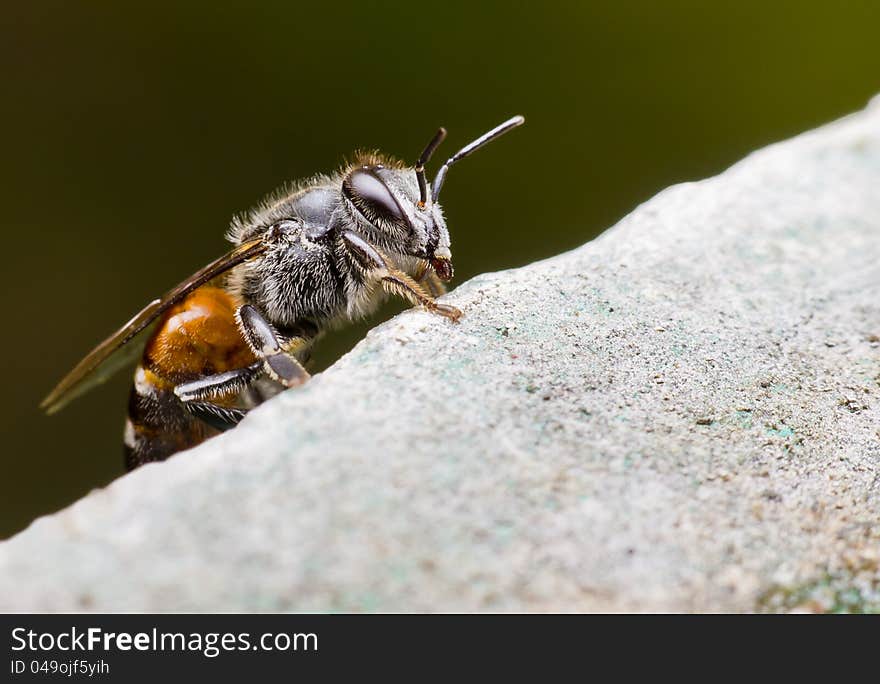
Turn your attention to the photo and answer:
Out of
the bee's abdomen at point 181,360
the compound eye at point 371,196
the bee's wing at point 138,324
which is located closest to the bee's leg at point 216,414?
the bee's abdomen at point 181,360

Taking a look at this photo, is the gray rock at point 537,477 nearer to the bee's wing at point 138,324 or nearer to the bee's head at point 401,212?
the bee's head at point 401,212

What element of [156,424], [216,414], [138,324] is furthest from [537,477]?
[156,424]

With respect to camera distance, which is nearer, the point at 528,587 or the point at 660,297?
the point at 528,587

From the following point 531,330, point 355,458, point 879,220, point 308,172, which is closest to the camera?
point 355,458

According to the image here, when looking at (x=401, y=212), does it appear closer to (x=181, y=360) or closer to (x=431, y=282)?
(x=431, y=282)

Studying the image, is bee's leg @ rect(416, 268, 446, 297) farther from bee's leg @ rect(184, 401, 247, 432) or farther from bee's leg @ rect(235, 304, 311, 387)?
bee's leg @ rect(184, 401, 247, 432)

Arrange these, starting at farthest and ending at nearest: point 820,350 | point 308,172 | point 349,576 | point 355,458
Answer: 1. point 308,172
2. point 820,350
3. point 355,458
4. point 349,576

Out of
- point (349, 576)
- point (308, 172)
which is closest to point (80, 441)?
point (308, 172)

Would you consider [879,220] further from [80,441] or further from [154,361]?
[80,441]
